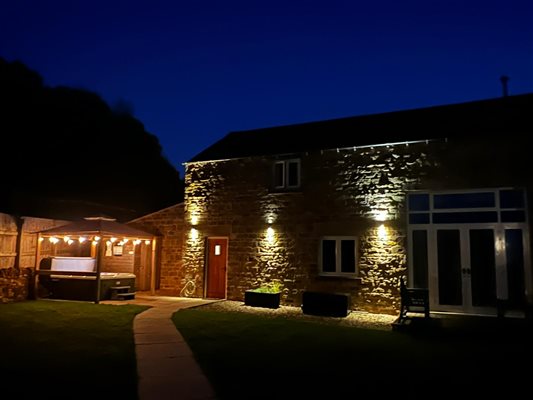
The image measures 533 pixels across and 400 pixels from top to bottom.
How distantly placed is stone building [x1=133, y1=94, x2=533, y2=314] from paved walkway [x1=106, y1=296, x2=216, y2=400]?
4246mm

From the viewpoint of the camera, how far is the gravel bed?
32.3 feet

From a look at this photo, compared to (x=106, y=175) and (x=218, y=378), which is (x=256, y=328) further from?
(x=106, y=175)

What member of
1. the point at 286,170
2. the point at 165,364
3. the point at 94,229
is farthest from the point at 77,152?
the point at 165,364

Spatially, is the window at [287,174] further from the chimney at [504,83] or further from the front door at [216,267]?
the chimney at [504,83]

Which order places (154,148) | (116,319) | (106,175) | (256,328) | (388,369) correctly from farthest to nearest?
(154,148)
(106,175)
(116,319)
(256,328)
(388,369)

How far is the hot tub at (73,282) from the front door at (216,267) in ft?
10.5

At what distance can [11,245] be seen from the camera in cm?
1292

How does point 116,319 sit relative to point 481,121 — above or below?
below

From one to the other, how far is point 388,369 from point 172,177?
3296 centimetres

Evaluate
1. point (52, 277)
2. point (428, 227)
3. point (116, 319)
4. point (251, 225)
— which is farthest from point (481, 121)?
point (52, 277)

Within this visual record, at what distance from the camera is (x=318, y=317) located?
427 inches

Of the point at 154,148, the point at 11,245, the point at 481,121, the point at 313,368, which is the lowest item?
the point at 313,368

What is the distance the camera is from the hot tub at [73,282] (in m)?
13.3

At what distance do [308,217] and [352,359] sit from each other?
6.37 m
